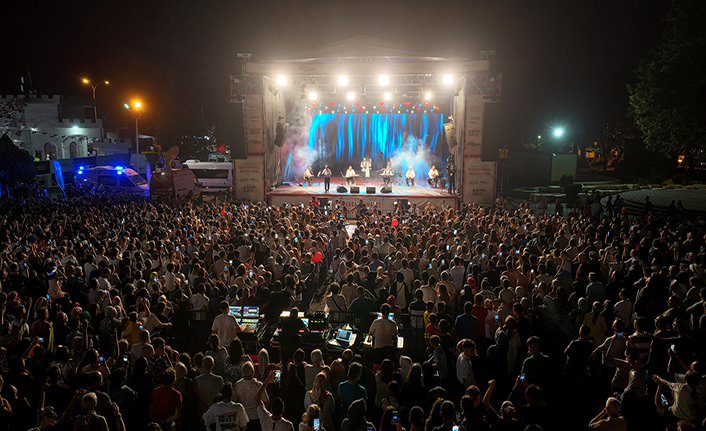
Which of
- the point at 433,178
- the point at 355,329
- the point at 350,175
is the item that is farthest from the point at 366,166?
the point at 355,329

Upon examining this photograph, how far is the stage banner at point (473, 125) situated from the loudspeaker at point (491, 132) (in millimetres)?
311

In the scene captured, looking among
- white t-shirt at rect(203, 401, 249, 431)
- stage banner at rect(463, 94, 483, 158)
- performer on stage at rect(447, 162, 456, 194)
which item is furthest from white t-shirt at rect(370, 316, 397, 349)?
performer on stage at rect(447, 162, 456, 194)

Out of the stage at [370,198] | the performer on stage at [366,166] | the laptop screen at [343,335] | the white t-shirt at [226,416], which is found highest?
the performer on stage at [366,166]

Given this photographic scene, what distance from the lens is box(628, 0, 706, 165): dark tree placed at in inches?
837

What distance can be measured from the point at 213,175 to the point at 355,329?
23.1 m

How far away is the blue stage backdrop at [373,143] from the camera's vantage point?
30016 millimetres

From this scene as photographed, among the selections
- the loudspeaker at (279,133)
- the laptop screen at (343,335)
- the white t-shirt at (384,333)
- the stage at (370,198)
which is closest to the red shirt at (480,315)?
the white t-shirt at (384,333)

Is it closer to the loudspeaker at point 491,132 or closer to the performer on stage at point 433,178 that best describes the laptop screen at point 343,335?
the loudspeaker at point 491,132

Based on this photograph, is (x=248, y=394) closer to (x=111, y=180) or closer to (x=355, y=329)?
(x=355, y=329)

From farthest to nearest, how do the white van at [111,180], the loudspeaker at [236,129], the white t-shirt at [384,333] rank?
the white van at [111,180], the loudspeaker at [236,129], the white t-shirt at [384,333]

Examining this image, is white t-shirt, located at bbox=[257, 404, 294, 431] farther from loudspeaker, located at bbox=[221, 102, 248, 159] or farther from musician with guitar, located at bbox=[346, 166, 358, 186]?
musician with guitar, located at bbox=[346, 166, 358, 186]

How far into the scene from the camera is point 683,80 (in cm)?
2173

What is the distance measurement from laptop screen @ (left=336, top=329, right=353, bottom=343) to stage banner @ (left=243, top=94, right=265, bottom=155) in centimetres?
1654

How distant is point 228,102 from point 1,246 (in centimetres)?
1232
